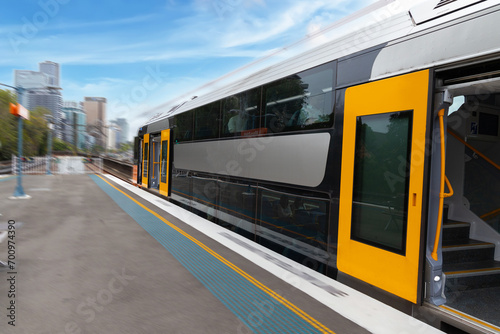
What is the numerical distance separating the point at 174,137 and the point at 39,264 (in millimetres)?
6543

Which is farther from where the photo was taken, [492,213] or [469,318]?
[492,213]

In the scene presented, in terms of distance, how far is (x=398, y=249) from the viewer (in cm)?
319

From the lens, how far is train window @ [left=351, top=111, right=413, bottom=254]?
3.19m

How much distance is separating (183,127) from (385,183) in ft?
24.1

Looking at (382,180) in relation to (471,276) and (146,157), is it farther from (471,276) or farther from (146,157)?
(146,157)

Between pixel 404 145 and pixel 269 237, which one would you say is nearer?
pixel 404 145

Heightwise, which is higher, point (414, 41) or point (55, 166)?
point (414, 41)

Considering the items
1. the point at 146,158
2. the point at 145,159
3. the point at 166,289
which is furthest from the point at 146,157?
the point at 166,289

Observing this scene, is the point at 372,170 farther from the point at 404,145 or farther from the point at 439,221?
the point at 439,221

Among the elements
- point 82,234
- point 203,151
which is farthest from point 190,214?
point 82,234

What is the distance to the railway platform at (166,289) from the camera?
10.0 feet

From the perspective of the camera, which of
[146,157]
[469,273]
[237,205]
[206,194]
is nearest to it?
[469,273]

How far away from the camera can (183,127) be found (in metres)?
9.75

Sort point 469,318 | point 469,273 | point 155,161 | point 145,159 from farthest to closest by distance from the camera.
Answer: point 145,159 → point 155,161 → point 469,273 → point 469,318
